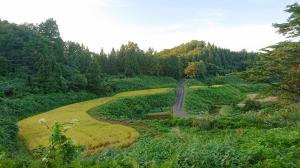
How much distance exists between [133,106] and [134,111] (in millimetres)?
1191

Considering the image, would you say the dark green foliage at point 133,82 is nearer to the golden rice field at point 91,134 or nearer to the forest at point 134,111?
the forest at point 134,111

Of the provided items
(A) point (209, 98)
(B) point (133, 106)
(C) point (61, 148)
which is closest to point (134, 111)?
(B) point (133, 106)

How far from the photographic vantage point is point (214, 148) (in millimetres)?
11445

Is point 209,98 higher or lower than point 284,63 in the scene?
lower

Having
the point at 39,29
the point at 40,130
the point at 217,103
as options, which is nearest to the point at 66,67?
the point at 39,29

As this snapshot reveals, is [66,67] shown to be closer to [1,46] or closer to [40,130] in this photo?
[1,46]

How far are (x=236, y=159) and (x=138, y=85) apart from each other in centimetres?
6230

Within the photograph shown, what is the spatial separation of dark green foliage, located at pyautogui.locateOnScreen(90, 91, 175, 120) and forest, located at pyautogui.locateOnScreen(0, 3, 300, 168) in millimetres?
201

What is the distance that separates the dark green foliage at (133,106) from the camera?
1600 inches

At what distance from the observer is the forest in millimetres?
10516

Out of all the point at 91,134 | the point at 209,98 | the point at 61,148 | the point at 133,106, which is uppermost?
the point at 61,148

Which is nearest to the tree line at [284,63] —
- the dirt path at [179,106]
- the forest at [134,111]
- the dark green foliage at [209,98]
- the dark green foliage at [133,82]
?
the forest at [134,111]

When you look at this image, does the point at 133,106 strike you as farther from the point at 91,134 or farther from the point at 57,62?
the point at 91,134

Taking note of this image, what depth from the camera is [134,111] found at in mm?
46719
